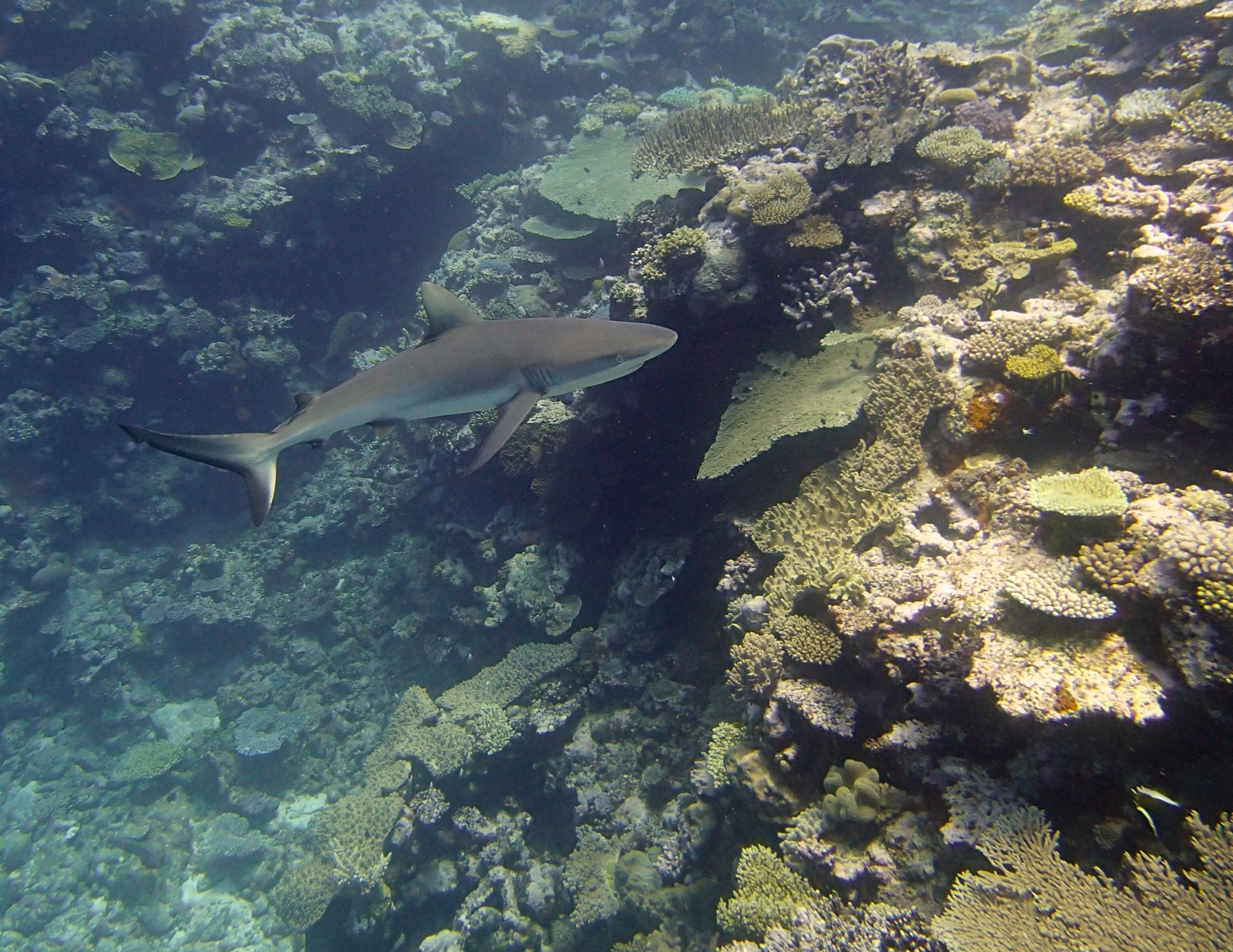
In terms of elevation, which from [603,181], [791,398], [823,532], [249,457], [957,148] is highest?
[957,148]

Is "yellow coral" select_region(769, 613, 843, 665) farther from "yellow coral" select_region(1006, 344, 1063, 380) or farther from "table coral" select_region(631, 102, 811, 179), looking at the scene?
"table coral" select_region(631, 102, 811, 179)

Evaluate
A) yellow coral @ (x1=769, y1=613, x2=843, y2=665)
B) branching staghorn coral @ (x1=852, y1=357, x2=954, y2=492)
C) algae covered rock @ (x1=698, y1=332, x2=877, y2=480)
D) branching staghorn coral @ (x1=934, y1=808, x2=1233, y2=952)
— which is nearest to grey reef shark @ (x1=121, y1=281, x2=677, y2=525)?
algae covered rock @ (x1=698, y1=332, x2=877, y2=480)

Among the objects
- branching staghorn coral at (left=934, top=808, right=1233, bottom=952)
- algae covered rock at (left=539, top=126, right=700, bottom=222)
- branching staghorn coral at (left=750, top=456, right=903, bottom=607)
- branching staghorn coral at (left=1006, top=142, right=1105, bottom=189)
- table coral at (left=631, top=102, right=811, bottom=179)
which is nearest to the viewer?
branching staghorn coral at (left=934, top=808, right=1233, bottom=952)

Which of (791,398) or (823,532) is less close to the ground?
(791,398)

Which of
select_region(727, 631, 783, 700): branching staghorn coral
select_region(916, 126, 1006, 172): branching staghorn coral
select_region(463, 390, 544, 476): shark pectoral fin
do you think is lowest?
select_region(727, 631, 783, 700): branching staghorn coral

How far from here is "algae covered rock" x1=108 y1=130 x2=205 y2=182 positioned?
12.6 metres

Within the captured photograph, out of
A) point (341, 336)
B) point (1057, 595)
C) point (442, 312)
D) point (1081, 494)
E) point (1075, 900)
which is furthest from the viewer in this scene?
point (341, 336)

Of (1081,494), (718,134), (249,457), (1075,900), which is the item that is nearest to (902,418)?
(1081,494)

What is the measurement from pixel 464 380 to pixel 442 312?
0.61 m

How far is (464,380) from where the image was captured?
12.5 ft

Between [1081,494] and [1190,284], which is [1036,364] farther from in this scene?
[1081,494]

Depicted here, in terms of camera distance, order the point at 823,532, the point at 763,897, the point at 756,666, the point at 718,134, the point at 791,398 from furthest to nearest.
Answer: the point at 718,134 < the point at 791,398 < the point at 823,532 < the point at 756,666 < the point at 763,897

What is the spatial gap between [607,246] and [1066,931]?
9113 millimetres

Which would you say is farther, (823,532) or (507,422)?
(823,532)
